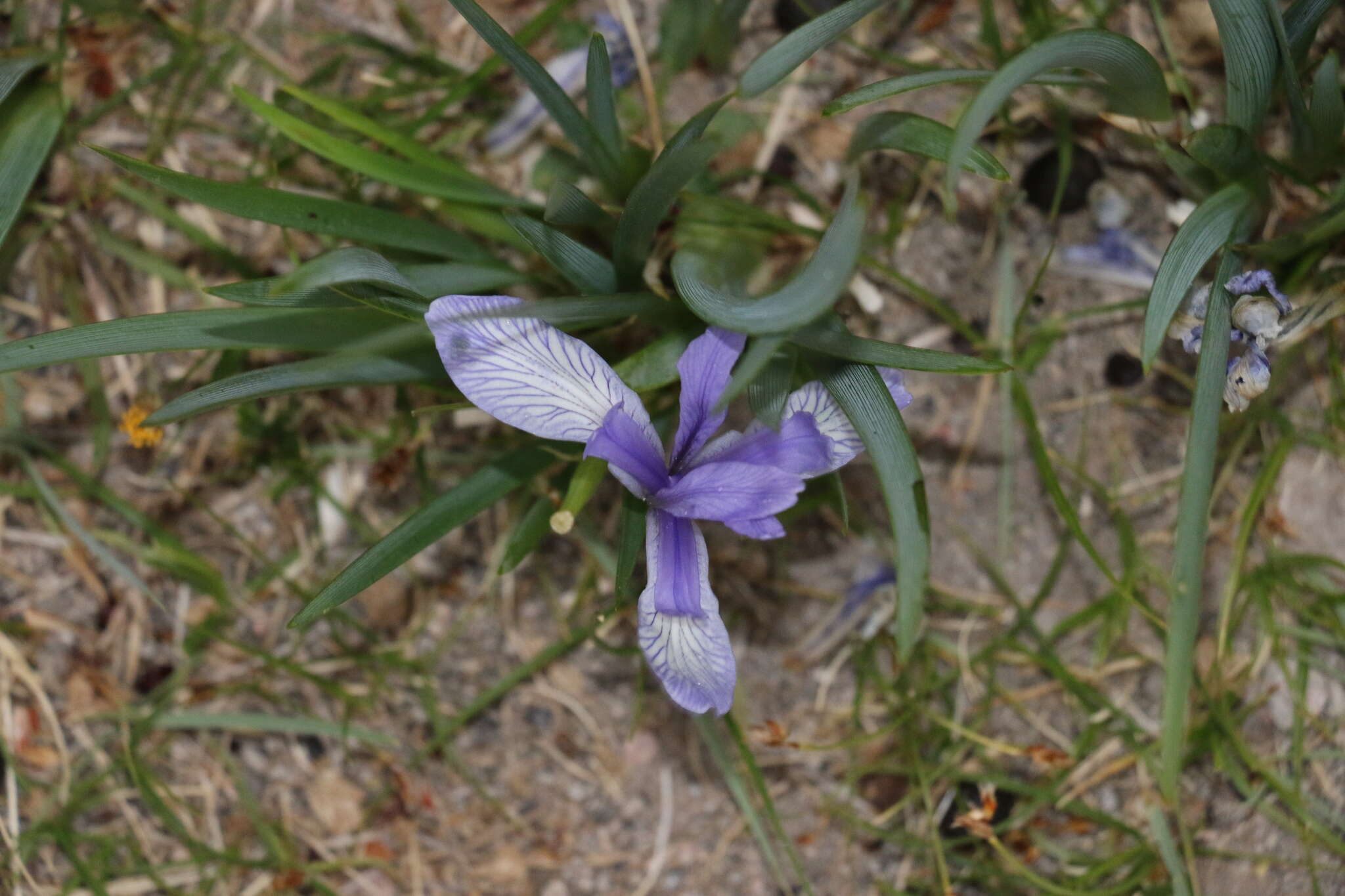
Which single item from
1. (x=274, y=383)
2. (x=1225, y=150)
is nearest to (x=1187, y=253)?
(x=1225, y=150)

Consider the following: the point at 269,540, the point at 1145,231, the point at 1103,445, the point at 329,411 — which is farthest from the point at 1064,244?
the point at 269,540

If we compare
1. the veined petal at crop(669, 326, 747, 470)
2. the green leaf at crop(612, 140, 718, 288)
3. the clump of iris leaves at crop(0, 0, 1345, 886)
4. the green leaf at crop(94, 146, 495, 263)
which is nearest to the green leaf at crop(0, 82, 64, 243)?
the clump of iris leaves at crop(0, 0, 1345, 886)

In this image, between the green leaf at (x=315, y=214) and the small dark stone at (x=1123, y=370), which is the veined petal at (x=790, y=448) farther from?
the small dark stone at (x=1123, y=370)

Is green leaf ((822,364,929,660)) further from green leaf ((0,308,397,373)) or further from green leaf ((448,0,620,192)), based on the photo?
green leaf ((0,308,397,373))

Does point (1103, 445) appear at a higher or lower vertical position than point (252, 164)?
lower

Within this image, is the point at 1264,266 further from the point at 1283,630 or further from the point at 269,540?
the point at 269,540

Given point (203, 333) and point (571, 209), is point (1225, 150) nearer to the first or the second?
point (571, 209)
